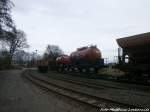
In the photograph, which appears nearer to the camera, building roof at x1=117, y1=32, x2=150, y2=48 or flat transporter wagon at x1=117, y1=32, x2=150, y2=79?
building roof at x1=117, y1=32, x2=150, y2=48

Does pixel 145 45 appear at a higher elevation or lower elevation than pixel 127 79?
Result: higher

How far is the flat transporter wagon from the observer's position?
56.7ft

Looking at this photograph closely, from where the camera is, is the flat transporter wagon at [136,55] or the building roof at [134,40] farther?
the flat transporter wagon at [136,55]

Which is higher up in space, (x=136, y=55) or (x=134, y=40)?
(x=134, y=40)

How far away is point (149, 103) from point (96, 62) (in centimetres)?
2118

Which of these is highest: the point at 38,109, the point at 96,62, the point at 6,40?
the point at 6,40

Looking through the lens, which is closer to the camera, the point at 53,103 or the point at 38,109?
the point at 38,109

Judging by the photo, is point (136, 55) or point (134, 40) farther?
point (136, 55)

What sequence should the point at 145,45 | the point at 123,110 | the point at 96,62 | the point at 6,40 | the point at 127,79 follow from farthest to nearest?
the point at 6,40 < the point at 96,62 < the point at 127,79 < the point at 145,45 < the point at 123,110

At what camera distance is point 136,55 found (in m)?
18.8

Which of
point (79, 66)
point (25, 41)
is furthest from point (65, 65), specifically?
point (25, 41)

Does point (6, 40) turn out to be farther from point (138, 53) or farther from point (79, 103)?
point (79, 103)

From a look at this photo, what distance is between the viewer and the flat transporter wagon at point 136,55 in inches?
681

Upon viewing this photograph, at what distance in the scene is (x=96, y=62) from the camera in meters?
31.3
